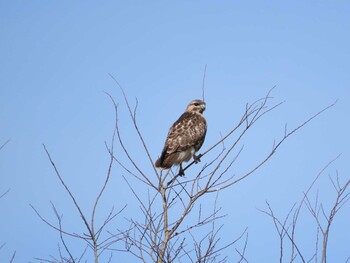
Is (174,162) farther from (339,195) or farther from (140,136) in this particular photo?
(339,195)

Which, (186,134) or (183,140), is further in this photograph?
(186,134)

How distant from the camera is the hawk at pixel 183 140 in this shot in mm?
10476

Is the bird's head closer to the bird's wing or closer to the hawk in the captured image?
the hawk

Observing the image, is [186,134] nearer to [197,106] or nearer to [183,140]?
[183,140]

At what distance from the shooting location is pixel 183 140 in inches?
428

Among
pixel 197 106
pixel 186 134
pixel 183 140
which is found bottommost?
A: pixel 183 140

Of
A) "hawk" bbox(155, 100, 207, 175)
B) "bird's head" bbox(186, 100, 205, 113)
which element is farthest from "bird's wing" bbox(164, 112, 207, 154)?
"bird's head" bbox(186, 100, 205, 113)

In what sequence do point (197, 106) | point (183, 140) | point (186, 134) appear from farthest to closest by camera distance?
point (197, 106) → point (186, 134) → point (183, 140)

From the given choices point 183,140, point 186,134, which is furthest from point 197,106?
point 183,140

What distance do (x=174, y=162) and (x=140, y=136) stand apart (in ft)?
12.9

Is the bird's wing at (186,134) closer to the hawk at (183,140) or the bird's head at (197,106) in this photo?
the hawk at (183,140)

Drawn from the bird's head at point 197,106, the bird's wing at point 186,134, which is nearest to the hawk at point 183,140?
the bird's wing at point 186,134

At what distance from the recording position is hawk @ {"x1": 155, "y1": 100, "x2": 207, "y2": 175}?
10.5 meters

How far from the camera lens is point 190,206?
6359 millimetres
